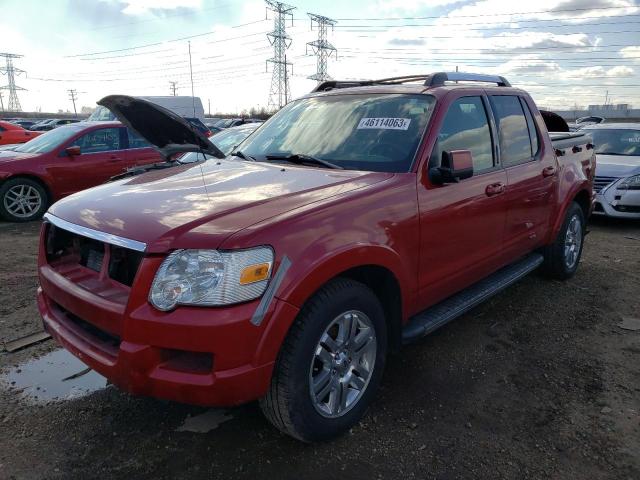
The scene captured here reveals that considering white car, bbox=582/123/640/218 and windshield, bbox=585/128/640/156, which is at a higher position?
windshield, bbox=585/128/640/156

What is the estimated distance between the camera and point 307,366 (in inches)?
96.3

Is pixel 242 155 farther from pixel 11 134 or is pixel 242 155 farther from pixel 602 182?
pixel 11 134

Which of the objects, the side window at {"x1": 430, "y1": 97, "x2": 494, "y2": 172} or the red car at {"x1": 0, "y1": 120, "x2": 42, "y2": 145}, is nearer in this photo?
the side window at {"x1": 430, "y1": 97, "x2": 494, "y2": 172}

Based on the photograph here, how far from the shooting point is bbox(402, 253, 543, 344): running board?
316cm

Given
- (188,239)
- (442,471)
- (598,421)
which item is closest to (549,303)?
(598,421)

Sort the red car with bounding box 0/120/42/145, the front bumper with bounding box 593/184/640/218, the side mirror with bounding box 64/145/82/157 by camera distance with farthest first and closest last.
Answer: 1. the red car with bounding box 0/120/42/145
2. the side mirror with bounding box 64/145/82/157
3. the front bumper with bounding box 593/184/640/218

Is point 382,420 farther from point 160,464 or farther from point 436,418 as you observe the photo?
point 160,464

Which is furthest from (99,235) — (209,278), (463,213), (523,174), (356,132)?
(523,174)

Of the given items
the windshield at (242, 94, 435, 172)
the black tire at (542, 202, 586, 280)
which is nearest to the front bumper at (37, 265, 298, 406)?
the windshield at (242, 94, 435, 172)

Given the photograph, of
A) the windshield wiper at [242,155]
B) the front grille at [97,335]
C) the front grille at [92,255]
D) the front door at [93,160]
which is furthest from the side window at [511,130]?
the front door at [93,160]

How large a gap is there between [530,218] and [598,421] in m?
1.88

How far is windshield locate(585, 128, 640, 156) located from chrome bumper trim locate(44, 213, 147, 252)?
31.0 ft

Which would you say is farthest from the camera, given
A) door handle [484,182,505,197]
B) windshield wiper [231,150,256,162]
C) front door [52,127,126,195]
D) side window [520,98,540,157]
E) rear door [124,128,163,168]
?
rear door [124,128,163,168]

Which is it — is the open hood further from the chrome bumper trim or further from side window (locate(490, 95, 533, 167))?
side window (locate(490, 95, 533, 167))
